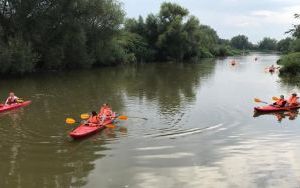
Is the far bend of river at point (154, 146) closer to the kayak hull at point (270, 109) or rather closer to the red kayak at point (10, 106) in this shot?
the red kayak at point (10, 106)

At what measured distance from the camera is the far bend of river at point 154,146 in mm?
13578

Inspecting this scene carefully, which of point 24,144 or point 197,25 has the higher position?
point 197,25

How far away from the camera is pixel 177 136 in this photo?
19.3 meters

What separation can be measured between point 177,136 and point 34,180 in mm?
7627

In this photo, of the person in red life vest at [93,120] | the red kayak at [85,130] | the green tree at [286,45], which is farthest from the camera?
the green tree at [286,45]

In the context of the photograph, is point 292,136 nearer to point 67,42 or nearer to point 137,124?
point 137,124

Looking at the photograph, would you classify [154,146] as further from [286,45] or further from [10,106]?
[286,45]

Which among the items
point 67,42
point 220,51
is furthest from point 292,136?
point 220,51

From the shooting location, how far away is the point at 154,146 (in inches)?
686

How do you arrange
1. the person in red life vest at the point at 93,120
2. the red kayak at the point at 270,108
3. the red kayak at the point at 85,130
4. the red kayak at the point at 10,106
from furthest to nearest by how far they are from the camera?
the red kayak at the point at 270,108 < the red kayak at the point at 10,106 < the person in red life vest at the point at 93,120 < the red kayak at the point at 85,130

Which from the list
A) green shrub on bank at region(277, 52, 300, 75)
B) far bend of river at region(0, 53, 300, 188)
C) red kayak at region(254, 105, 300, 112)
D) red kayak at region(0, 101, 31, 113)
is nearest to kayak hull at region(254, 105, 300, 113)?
red kayak at region(254, 105, 300, 112)

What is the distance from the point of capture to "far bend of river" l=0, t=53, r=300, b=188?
13.6 metres

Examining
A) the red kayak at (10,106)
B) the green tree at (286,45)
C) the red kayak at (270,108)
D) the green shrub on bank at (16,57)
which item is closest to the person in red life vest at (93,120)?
the red kayak at (10,106)

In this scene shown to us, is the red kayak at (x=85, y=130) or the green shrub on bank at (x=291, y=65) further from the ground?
the green shrub on bank at (x=291, y=65)
